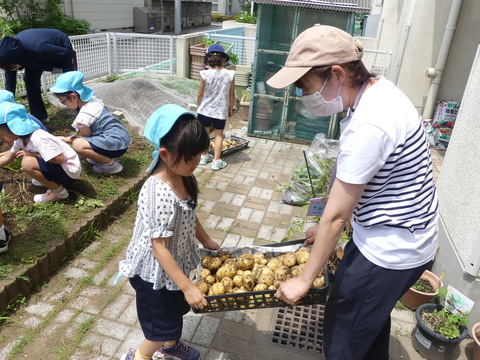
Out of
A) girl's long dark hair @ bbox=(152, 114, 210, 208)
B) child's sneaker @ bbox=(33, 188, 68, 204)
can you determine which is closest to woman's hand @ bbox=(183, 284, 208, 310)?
girl's long dark hair @ bbox=(152, 114, 210, 208)

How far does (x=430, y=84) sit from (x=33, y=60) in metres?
7.04

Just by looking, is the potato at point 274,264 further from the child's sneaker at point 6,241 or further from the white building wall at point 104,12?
the white building wall at point 104,12

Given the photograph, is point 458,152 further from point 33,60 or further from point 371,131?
point 33,60

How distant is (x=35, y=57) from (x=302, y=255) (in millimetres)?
5232

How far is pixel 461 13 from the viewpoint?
677 cm

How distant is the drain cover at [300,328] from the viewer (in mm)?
2855

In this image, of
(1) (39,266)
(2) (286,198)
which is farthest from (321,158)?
(1) (39,266)

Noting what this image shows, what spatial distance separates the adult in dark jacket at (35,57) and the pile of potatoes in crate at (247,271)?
4600 mm

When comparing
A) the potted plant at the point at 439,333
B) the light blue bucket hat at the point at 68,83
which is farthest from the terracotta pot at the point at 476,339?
the light blue bucket hat at the point at 68,83

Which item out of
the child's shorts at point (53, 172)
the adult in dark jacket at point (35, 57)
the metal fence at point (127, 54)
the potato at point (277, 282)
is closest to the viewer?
the potato at point (277, 282)

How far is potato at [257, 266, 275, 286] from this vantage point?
7.95 ft

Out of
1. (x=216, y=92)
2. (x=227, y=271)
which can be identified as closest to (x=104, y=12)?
(x=216, y=92)

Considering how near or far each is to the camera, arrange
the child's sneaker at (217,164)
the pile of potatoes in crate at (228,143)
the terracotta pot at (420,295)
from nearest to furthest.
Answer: the terracotta pot at (420,295) → the child's sneaker at (217,164) → the pile of potatoes in crate at (228,143)

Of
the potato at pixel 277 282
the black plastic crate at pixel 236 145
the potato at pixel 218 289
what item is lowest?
the black plastic crate at pixel 236 145
